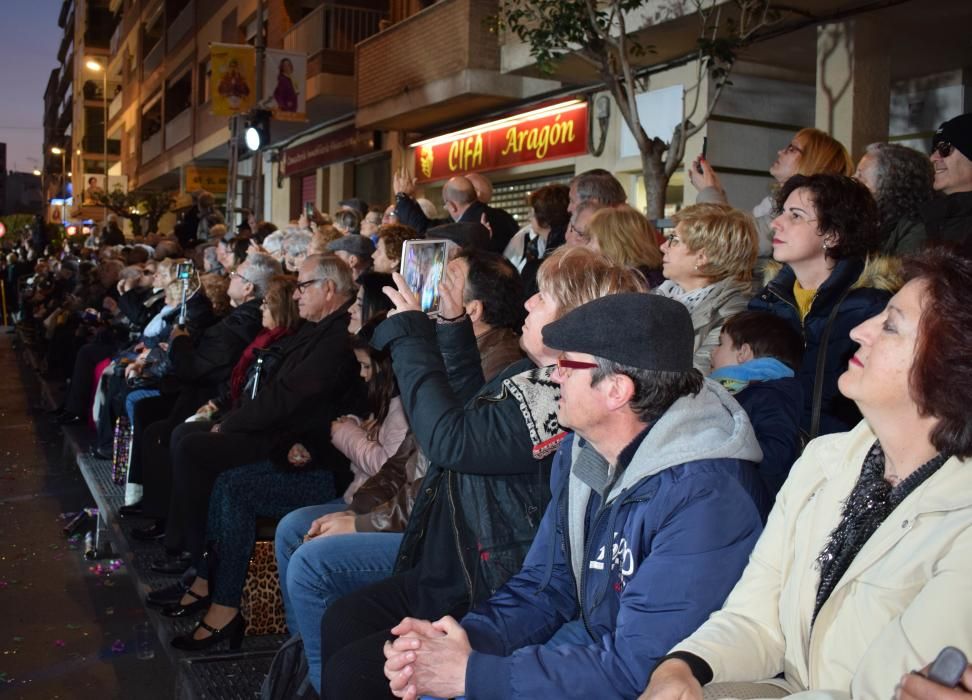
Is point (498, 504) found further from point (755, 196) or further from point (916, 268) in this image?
point (755, 196)

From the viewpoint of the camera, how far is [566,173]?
44.0ft

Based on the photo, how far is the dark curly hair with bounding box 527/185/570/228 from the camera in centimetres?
677

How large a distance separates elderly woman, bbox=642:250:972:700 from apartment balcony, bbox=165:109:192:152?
2979 centimetres

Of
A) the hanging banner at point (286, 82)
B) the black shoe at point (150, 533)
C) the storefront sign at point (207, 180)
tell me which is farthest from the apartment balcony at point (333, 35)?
the black shoe at point (150, 533)

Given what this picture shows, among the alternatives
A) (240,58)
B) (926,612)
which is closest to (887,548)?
(926,612)

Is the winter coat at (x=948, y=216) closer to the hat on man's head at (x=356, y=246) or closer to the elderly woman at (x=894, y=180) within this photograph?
the elderly woman at (x=894, y=180)

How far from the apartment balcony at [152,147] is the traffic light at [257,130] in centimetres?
2387

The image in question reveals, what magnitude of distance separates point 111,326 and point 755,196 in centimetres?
718

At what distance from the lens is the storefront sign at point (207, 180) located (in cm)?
2917

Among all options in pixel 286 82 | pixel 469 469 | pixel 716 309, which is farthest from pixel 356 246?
pixel 286 82

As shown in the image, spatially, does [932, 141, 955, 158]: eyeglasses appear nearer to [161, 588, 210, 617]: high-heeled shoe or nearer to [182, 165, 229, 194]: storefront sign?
[161, 588, 210, 617]: high-heeled shoe

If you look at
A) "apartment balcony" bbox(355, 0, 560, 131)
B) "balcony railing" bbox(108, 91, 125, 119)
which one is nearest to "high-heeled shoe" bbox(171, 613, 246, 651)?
"apartment balcony" bbox(355, 0, 560, 131)

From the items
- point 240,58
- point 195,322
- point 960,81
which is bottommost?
point 195,322

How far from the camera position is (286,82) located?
55.6 ft
